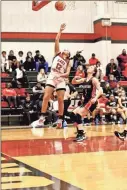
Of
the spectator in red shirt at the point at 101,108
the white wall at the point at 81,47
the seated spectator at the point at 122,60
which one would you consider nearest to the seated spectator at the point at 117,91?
the spectator in red shirt at the point at 101,108

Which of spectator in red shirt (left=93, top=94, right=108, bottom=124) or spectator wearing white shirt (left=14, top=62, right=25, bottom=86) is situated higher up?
spectator wearing white shirt (left=14, top=62, right=25, bottom=86)

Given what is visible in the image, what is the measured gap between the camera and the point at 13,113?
13.3 metres

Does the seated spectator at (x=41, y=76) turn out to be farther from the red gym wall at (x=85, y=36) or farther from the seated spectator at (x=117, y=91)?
the red gym wall at (x=85, y=36)

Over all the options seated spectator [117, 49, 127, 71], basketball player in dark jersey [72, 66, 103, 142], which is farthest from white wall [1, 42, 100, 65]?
basketball player in dark jersey [72, 66, 103, 142]

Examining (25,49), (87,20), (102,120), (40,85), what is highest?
(87,20)

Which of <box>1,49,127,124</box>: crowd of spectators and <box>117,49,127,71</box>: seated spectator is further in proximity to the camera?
<box>117,49,127,71</box>: seated spectator

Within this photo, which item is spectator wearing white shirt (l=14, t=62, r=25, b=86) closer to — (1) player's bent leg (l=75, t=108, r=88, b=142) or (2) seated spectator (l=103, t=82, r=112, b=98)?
(2) seated spectator (l=103, t=82, r=112, b=98)

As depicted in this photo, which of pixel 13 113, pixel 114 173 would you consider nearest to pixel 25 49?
pixel 13 113

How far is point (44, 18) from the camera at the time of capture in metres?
18.0

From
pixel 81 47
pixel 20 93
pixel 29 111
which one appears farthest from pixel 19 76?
pixel 81 47

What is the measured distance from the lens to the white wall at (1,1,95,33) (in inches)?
687

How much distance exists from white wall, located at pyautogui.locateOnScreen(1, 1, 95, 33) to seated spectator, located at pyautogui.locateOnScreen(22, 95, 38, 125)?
5373 mm

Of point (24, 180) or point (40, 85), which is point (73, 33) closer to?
point (40, 85)

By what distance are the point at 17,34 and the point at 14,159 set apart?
13051 millimetres
